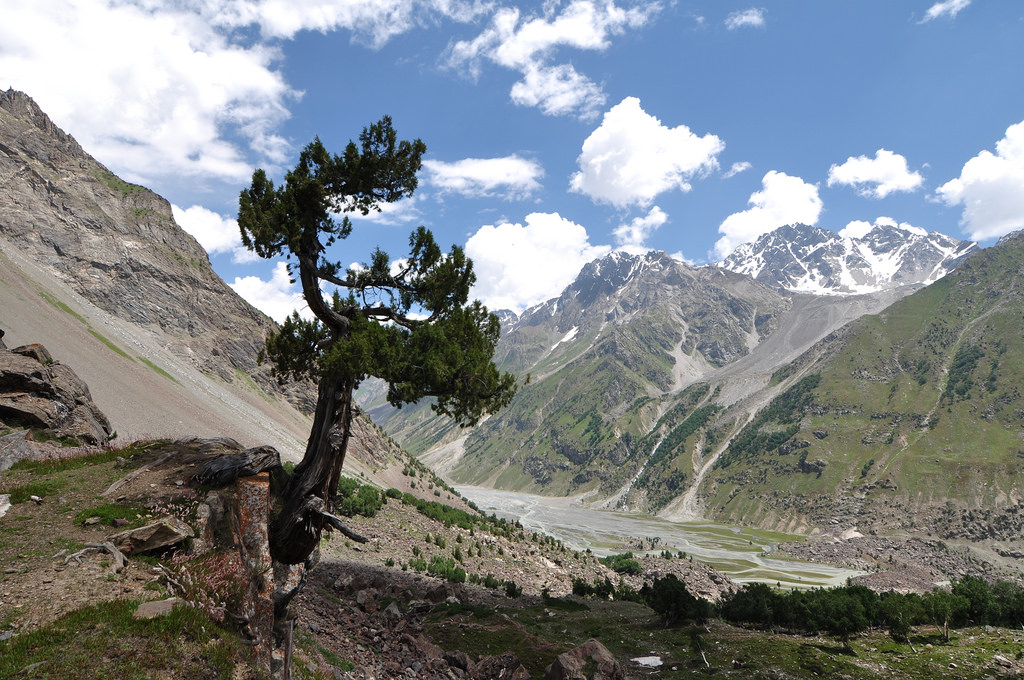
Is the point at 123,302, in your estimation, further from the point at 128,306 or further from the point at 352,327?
the point at 352,327

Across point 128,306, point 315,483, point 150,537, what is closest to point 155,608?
point 150,537

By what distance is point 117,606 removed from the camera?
846 cm

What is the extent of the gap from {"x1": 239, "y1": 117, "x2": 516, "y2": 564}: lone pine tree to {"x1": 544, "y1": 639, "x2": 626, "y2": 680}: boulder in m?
A: 9.04

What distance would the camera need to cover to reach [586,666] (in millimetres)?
17641

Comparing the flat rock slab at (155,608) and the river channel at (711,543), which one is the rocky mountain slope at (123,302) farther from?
the river channel at (711,543)

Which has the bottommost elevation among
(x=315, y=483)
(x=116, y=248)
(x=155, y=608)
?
(x=155, y=608)

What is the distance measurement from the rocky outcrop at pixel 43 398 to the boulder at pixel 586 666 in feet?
71.2

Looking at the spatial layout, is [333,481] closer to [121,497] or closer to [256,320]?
[121,497]

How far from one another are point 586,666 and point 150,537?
1454cm

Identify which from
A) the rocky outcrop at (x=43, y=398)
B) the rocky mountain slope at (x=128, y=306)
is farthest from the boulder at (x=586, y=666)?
the rocky mountain slope at (x=128, y=306)

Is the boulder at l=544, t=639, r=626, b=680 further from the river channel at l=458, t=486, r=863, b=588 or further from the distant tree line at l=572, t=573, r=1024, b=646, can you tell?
the river channel at l=458, t=486, r=863, b=588

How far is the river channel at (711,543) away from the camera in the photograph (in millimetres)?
94625

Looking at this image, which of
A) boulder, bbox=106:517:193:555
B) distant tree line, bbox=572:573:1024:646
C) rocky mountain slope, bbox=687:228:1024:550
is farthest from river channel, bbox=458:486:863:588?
boulder, bbox=106:517:193:555

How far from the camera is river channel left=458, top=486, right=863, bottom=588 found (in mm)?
94625
